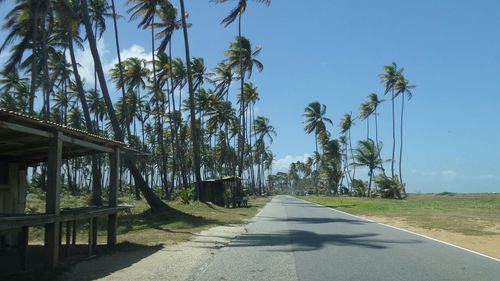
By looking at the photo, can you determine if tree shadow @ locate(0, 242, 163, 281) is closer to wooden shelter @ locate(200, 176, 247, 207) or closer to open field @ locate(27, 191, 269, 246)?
open field @ locate(27, 191, 269, 246)

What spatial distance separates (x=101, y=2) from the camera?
38000 mm

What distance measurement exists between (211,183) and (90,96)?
28.2 m

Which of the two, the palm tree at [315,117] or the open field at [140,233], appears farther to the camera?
the palm tree at [315,117]

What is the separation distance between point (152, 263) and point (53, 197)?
2663 millimetres

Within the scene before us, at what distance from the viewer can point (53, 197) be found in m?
12.2

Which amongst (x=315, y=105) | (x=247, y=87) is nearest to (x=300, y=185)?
(x=315, y=105)

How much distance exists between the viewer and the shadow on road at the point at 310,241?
1558cm

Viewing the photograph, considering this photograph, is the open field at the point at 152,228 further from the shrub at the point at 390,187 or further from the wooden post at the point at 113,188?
the shrub at the point at 390,187

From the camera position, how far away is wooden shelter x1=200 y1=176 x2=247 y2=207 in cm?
4469

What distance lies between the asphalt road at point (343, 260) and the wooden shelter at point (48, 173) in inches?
136

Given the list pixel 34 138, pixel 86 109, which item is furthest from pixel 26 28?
pixel 34 138

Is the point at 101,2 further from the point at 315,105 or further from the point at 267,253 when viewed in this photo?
the point at 315,105

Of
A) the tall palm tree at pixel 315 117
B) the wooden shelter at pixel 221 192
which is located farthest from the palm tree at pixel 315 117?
the wooden shelter at pixel 221 192

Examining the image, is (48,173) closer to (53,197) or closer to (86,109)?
(53,197)
